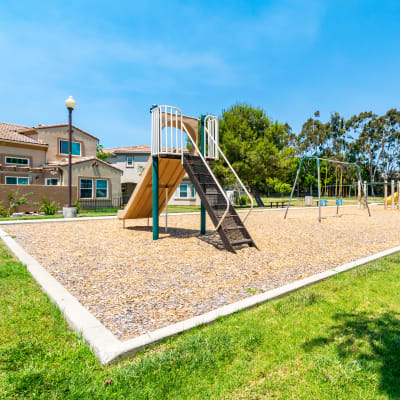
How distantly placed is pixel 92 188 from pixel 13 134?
7.18 m

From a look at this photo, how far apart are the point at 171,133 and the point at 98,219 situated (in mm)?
7391

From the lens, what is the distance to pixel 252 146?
24500mm

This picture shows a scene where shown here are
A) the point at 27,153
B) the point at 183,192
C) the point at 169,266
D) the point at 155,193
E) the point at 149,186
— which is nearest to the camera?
the point at 169,266

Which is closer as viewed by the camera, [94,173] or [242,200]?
[94,173]

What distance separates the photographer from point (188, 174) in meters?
7.25

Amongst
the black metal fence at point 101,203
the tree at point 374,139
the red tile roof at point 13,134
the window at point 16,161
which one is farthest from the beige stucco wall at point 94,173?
the tree at point 374,139

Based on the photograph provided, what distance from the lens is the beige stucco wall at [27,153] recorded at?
764 inches

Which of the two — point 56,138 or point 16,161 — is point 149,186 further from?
point 56,138

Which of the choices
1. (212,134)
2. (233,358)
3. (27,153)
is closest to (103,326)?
(233,358)

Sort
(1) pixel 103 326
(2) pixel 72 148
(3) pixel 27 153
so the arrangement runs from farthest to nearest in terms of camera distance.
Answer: (2) pixel 72 148 → (3) pixel 27 153 → (1) pixel 103 326

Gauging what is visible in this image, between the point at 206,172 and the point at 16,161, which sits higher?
the point at 16,161

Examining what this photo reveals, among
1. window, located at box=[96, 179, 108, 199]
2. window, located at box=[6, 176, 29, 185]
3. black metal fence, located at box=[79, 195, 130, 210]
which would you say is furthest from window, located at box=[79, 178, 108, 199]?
window, located at box=[6, 176, 29, 185]

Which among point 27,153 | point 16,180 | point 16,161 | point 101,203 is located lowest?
point 101,203

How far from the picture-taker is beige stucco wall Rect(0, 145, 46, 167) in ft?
63.6
